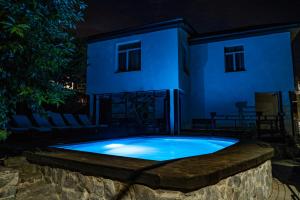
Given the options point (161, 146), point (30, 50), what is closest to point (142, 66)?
point (161, 146)

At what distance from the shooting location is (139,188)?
2.38 m

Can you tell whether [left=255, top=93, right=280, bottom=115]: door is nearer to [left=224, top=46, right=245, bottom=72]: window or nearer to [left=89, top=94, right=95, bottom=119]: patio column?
[left=224, top=46, right=245, bottom=72]: window

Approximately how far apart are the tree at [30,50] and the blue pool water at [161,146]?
3077 mm

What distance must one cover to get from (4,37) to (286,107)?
11.6 meters

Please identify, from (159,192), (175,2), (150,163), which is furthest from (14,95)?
(175,2)

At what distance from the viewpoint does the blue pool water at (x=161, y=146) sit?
21.0 ft

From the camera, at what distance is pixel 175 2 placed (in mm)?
13570

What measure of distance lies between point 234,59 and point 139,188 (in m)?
10.8

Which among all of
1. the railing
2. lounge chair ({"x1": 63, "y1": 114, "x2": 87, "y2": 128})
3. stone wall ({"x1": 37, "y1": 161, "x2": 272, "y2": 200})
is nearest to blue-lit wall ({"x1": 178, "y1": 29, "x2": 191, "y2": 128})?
the railing

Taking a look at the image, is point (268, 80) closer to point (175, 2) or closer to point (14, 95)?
point (175, 2)

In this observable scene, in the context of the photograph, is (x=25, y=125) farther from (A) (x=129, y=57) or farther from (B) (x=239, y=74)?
(B) (x=239, y=74)

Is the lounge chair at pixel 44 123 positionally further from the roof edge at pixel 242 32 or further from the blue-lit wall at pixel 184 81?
the roof edge at pixel 242 32

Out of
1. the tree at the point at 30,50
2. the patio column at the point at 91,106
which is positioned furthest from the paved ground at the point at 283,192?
the patio column at the point at 91,106

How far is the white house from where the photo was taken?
10.6 metres
